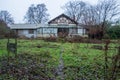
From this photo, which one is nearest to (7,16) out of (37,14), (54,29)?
(37,14)

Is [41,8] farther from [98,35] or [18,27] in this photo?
[98,35]

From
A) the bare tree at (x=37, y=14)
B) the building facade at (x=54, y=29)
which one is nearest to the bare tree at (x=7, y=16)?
the bare tree at (x=37, y=14)

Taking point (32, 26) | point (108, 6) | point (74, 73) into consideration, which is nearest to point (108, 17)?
point (108, 6)

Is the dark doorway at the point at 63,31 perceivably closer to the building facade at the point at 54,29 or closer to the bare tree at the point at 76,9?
the building facade at the point at 54,29

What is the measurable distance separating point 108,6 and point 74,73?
3825cm

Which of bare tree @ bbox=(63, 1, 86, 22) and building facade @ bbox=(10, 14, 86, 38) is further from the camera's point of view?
bare tree @ bbox=(63, 1, 86, 22)

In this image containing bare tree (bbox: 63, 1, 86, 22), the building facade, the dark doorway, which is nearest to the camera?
the dark doorway

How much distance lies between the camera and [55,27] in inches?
1623

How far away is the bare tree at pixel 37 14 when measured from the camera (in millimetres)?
59344

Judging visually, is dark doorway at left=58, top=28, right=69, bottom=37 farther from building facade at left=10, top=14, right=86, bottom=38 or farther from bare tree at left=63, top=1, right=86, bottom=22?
bare tree at left=63, top=1, right=86, bottom=22

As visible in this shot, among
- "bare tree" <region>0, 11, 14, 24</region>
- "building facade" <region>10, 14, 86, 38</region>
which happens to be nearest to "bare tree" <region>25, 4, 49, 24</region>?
"bare tree" <region>0, 11, 14, 24</region>

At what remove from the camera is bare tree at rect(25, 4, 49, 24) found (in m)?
59.3

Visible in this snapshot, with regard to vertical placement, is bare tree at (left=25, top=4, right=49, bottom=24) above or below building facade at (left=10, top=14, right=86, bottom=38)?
above

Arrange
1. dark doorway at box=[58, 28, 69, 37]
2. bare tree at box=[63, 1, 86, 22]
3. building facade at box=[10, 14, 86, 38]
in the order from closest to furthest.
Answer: dark doorway at box=[58, 28, 69, 37], building facade at box=[10, 14, 86, 38], bare tree at box=[63, 1, 86, 22]
